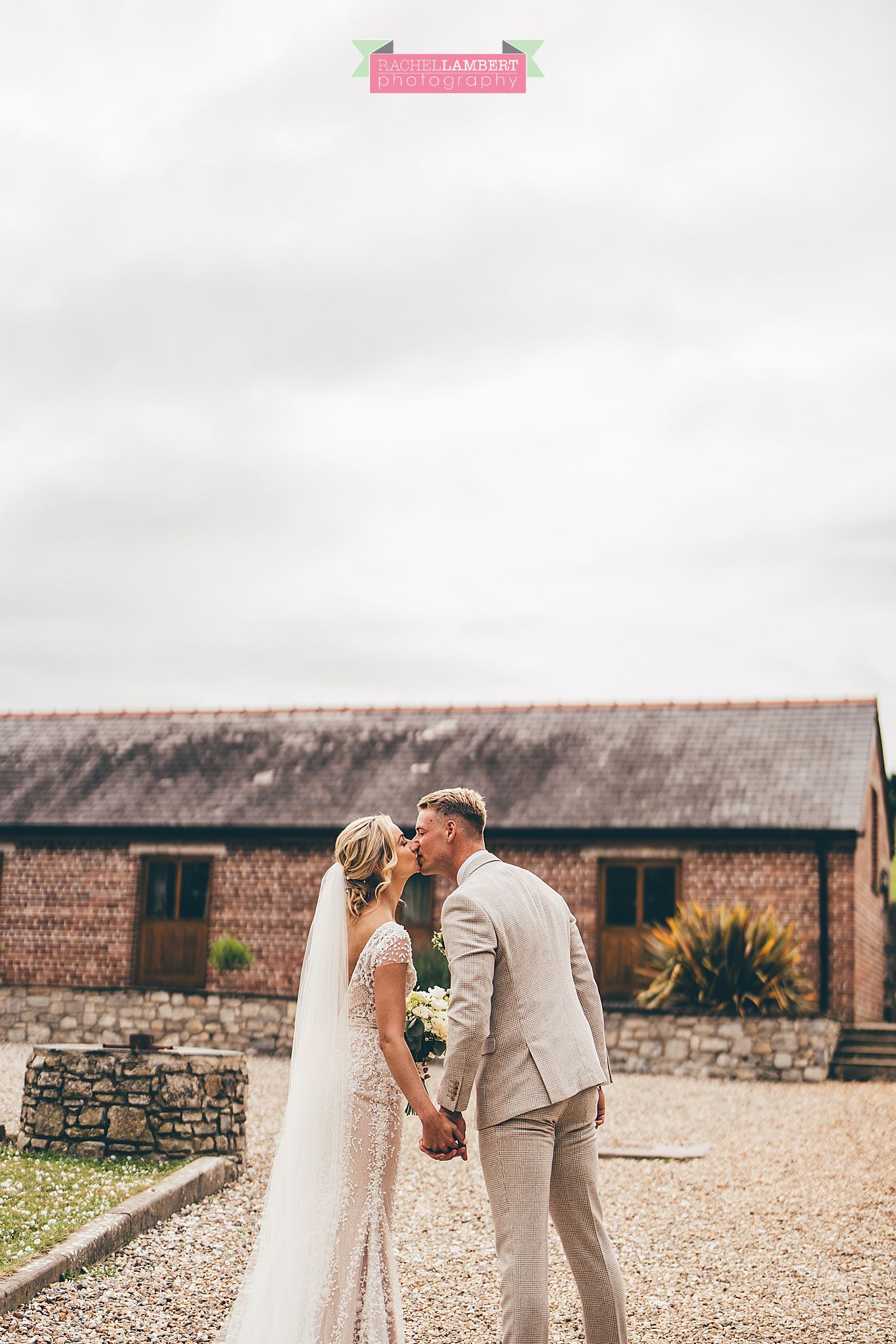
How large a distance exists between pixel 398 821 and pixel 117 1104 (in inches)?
420

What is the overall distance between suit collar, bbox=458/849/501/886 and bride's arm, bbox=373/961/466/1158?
0.40m

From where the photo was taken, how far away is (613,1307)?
→ 415cm

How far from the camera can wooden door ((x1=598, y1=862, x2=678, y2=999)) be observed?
1792cm

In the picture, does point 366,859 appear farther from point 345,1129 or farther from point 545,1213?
point 545,1213

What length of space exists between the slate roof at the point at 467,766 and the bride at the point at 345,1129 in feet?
44.0

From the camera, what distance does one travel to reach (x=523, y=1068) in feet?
13.1

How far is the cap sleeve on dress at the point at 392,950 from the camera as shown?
436 centimetres

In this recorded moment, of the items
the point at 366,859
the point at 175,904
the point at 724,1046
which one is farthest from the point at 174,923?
the point at 366,859

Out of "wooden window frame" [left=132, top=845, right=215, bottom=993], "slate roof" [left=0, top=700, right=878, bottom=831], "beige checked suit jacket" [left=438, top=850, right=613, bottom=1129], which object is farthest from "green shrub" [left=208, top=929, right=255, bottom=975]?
"beige checked suit jacket" [left=438, top=850, right=613, bottom=1129]

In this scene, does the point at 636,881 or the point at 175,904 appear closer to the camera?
the point at 636,881

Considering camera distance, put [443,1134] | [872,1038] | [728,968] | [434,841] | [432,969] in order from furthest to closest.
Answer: [432,969]
[872,1038]
[728,968]
[434,841]
[443,1134]

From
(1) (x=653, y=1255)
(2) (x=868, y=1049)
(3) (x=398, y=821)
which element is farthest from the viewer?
(3) (x=398, y=821)

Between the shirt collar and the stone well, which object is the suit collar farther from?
the stone well

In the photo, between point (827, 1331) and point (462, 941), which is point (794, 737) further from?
point (462, 941)
